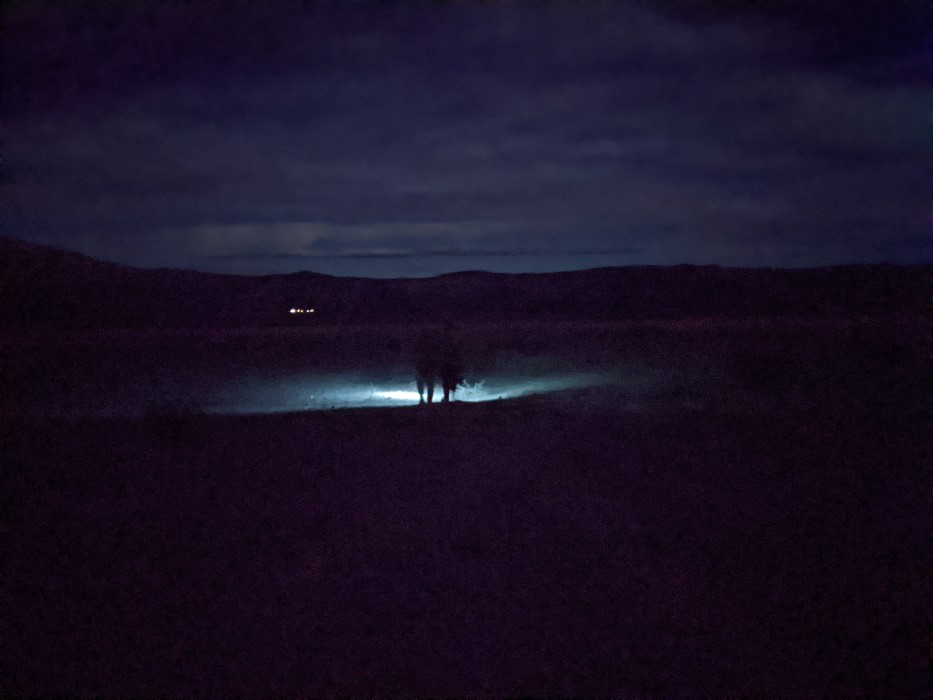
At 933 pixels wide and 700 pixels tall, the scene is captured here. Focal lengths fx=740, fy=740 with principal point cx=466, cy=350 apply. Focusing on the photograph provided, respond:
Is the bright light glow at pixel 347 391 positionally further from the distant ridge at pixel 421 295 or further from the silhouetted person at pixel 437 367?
the distant ridge at pixel 421 295

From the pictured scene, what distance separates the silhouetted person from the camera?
17.8 meters

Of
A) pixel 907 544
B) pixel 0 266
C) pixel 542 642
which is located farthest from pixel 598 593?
pixel 0 266

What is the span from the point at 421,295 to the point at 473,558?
239 ft

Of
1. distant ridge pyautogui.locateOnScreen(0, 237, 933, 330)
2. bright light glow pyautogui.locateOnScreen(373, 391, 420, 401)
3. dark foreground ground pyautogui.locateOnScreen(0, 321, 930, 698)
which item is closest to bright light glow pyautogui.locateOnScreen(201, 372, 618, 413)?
bright light glow pyautogui.locateOnScreen(373, 391, 420, 401)

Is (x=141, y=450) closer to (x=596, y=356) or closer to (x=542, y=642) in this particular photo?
(x=542, y=642)

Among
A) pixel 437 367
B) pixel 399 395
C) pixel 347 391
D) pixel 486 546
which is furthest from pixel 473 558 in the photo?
pixel 347 391

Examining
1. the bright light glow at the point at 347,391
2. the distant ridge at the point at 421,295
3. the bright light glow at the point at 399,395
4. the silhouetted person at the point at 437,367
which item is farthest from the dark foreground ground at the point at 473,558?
the distant ridge at the point at 421,295

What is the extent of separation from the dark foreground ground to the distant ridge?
4095cm

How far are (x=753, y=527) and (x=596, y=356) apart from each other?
63.5 feet

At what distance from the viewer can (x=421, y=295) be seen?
79312 millimetres

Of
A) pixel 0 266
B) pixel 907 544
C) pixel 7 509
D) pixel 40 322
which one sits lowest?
pixel 907 544

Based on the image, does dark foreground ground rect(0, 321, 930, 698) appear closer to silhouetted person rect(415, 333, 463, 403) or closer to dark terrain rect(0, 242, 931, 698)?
dark terrain rect(0, 242, 931, 698)

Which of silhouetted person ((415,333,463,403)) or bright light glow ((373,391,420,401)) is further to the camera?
bright light glow ((373,391,420,401))

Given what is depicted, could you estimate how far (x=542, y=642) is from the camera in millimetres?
5566
